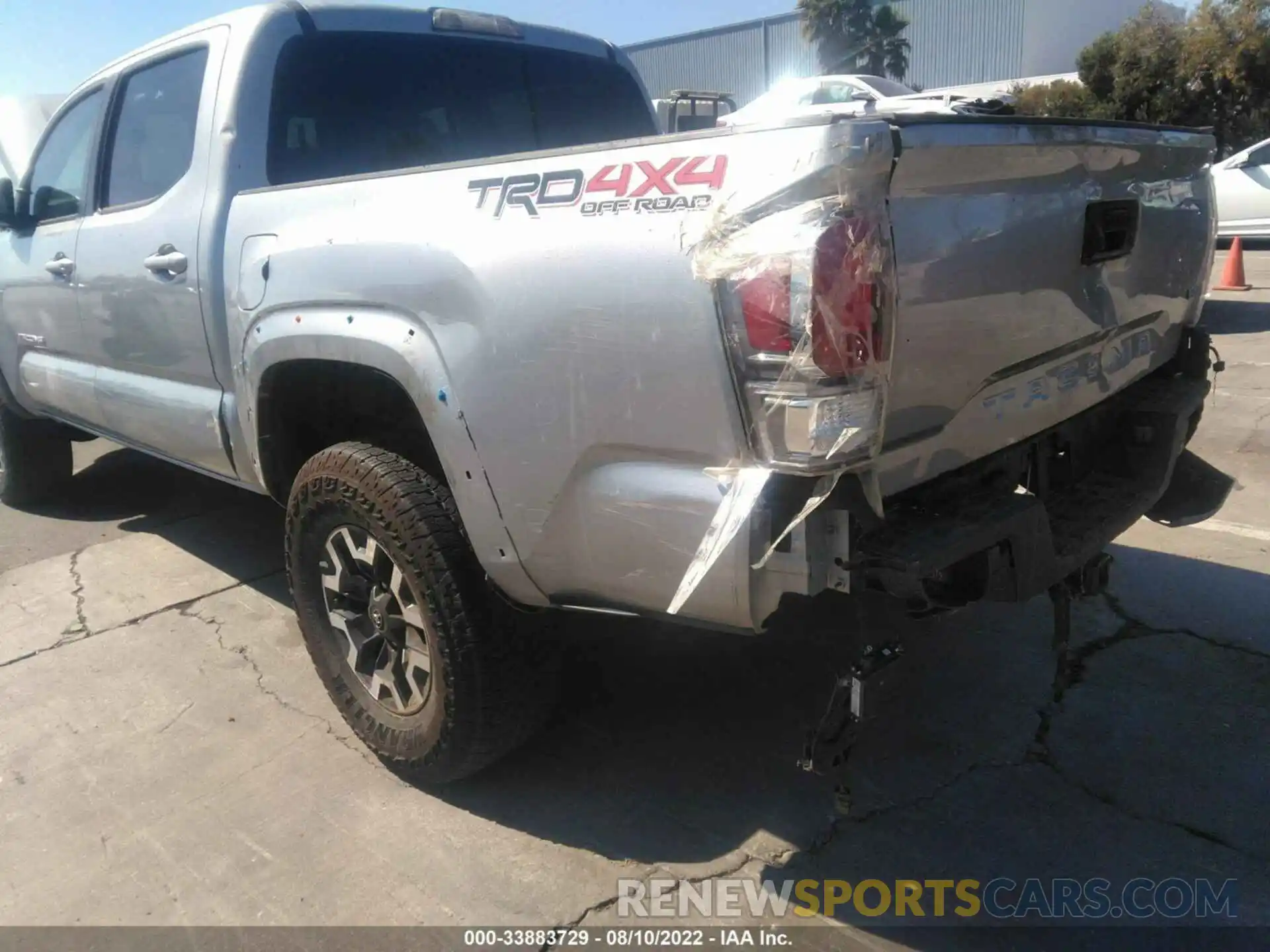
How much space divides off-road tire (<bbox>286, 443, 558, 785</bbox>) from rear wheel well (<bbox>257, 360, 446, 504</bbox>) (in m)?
0.14

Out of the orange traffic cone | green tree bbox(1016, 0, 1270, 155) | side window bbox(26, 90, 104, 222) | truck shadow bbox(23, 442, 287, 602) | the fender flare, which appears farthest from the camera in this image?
green tree bbox(1016, 0, 1270, 155)

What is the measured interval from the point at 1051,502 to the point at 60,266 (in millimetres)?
3860

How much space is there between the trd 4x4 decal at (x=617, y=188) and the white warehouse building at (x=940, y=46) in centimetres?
4391

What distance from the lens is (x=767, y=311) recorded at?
184 cm

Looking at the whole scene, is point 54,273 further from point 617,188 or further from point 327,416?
point 617,188

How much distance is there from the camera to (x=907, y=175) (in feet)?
6.24

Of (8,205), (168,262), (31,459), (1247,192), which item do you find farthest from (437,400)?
(1247,192)

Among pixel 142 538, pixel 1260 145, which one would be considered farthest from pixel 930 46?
pixel 142 538

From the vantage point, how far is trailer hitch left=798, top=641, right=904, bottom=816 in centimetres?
209

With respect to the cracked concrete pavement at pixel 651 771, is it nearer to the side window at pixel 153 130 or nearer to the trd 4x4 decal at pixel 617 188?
the trd 4x4 decal at pixel 617 188

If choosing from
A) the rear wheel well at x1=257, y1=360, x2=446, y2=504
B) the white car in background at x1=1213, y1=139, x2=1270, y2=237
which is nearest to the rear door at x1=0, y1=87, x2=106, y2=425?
the rear wheel well at x1=257, y1=360, x2=446, y2=504

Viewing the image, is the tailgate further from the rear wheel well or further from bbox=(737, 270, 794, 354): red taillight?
the rear wheel well

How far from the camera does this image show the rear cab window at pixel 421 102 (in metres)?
3.30

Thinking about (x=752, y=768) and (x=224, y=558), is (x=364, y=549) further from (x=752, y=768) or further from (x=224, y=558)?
(x=224, y=558)
